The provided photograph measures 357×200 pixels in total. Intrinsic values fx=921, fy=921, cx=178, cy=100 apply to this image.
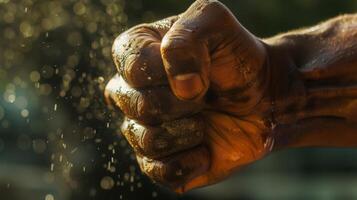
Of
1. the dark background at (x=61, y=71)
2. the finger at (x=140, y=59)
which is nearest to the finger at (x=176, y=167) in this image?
the finger at (x=140, y=59)

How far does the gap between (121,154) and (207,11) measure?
3548 millimetres

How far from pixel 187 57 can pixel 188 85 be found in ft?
0.24

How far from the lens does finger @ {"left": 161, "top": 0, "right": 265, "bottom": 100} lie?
2383 millimetres

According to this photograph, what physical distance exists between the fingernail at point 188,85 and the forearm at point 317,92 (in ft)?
1.73

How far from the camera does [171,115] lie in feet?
8.41

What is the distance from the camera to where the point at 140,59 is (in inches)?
98.0

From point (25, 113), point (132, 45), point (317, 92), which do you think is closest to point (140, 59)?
point (132, 45)

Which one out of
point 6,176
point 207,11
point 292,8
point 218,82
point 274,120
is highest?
point 207,11

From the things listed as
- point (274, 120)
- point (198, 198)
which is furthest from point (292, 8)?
point (274, 120)

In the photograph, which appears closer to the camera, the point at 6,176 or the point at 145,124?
the point at 145,124

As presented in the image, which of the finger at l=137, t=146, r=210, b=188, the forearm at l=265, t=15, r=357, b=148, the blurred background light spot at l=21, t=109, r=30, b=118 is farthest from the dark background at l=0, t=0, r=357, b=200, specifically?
the finger at l=137, t=146, r=210, b=188

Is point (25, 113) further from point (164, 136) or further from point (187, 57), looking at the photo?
point (187, 57)

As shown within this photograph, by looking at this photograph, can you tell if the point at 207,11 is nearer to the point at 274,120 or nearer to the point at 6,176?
the point at 274,120

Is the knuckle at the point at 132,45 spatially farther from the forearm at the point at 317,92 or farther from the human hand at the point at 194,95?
the forearm at the point at 317,92
